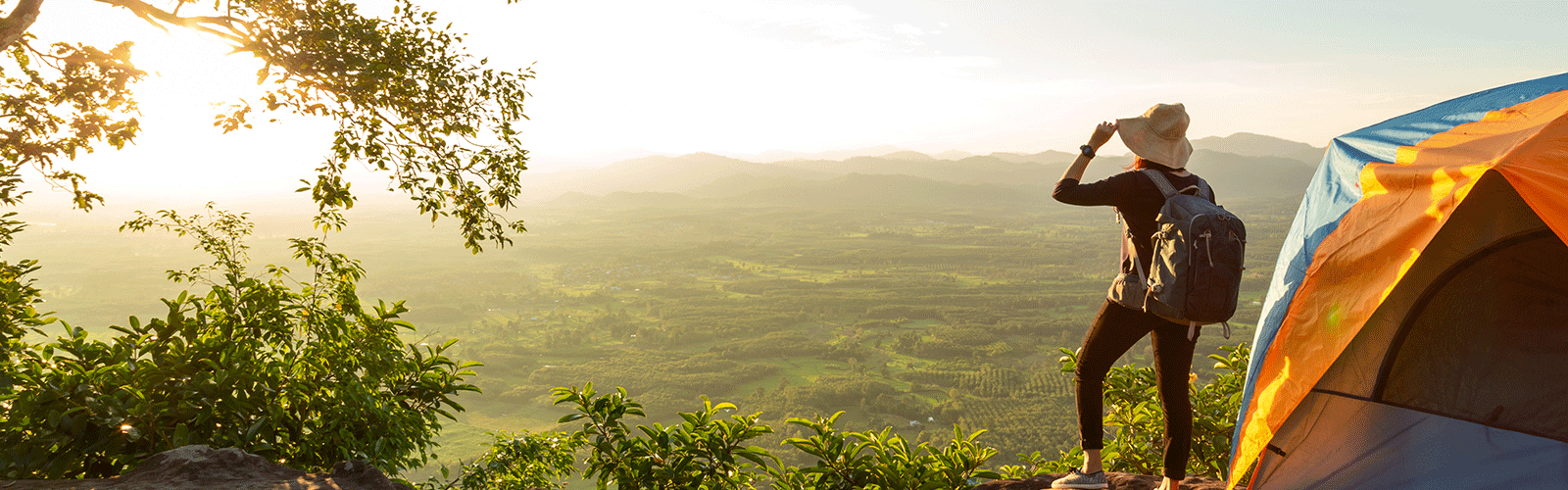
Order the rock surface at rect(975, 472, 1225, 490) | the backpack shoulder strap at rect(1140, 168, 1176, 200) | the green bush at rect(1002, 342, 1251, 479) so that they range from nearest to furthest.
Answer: the backpack shoulder strap at rect(1140, 168, 1176, 200), the rock surface at rect(975, 472, 1225, 490), the green bush at rect(1002, 342, 1251, 479)

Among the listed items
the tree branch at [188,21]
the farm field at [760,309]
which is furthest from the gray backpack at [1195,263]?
the farm field at [760,309]

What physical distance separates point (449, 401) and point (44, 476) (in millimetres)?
1484

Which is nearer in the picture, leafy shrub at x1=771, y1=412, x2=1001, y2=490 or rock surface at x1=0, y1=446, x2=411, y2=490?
rock surface at x1=0, y1=446, x2=411, y2=490

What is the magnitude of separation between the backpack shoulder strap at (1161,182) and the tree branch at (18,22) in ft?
18.6

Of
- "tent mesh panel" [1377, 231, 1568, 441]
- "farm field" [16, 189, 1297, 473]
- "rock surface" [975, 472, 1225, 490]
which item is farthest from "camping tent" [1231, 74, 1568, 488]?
"farm field" [16, 189, 1297, 473]

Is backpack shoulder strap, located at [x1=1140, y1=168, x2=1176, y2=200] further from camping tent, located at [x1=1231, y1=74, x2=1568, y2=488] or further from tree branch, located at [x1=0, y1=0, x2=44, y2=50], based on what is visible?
tree branch, located at [x1=0, y1=0, x2=44, y2=50]

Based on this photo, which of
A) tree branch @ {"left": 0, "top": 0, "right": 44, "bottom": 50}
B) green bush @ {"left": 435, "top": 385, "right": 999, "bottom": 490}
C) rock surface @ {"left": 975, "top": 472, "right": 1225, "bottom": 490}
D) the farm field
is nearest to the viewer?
green bush @ {"left": 435, "top": 385, "right": 999, "bottom": 490}

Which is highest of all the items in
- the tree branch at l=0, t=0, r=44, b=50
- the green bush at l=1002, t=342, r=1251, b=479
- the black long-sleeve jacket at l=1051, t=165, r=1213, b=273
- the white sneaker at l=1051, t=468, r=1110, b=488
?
the tree branch at l=0, t=0, r=44, b=50

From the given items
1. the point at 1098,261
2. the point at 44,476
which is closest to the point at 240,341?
the point at 44,476

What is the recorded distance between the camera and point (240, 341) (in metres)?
3.17

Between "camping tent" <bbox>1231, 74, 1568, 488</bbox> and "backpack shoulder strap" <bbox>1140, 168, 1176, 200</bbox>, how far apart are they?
933 mm

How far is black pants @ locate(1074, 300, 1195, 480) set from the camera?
2.41 metres

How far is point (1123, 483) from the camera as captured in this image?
2969 millimetres

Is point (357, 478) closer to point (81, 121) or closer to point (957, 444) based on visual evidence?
point (957, 444)
